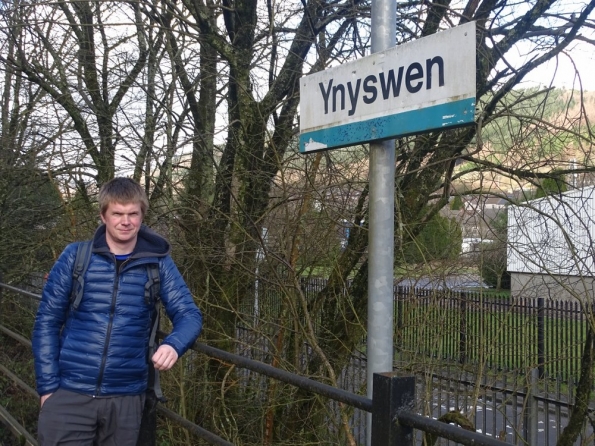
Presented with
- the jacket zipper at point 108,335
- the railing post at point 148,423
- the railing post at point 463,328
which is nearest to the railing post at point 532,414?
the railing post at point 463,328

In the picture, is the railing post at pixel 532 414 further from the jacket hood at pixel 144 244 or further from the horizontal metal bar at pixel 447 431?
the horizontal metal bar at pixel 447 431

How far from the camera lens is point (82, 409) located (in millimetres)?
2473

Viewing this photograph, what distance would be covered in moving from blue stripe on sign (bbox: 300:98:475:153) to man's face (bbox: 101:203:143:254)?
2.32 feet

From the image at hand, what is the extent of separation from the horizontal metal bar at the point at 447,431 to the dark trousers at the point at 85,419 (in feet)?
4.11

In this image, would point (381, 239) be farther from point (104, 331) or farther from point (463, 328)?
point (463, 328)

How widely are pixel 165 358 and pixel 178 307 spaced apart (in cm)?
28

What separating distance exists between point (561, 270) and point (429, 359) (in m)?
1.41

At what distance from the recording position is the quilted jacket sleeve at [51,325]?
2.45 m

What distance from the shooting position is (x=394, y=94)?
7.36ft

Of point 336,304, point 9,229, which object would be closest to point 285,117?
point 336,304

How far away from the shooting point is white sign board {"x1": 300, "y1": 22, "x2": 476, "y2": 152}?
6.76 ft

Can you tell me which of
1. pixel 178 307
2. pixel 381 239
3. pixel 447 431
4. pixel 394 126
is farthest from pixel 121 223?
pixel 447 431

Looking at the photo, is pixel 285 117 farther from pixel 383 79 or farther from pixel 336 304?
pixel 383 79

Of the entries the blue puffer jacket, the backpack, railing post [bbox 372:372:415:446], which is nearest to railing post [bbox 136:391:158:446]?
the backpack
